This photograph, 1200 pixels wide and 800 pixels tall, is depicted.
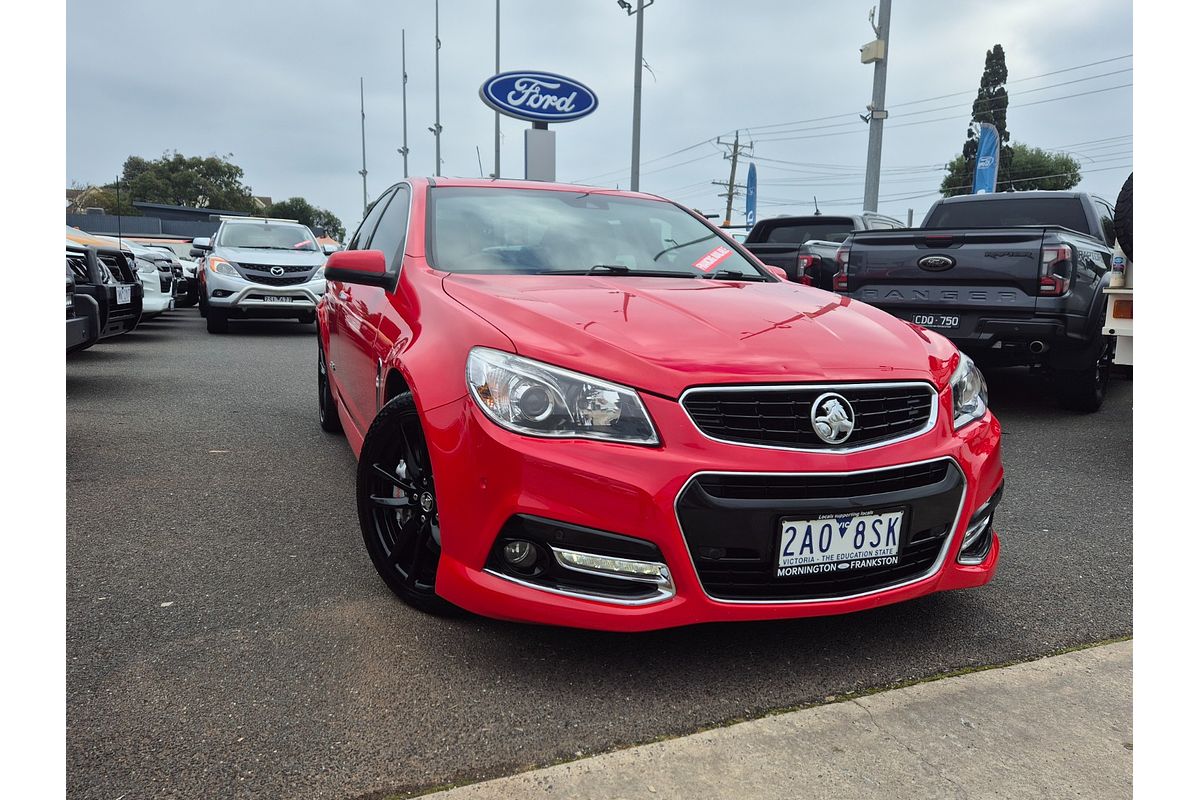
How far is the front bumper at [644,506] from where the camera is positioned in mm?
2256

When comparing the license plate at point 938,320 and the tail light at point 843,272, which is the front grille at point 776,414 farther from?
the tail light at point 843,272

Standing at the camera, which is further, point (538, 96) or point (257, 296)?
point (538, 96)

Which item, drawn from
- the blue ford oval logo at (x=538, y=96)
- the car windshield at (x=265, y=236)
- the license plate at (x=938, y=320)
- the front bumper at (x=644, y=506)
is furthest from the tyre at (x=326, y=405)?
the blue ford oval logo at (x=538, y=96)

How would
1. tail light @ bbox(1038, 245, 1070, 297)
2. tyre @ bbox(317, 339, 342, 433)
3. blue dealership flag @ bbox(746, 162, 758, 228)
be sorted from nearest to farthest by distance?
1. tyre @ bbox(317, 339, 342, 433)
2. tail light @ bbox(1038, 245, 1070, 297)
3. blue dealership flag @ bbox(746, 162, 758, 228)

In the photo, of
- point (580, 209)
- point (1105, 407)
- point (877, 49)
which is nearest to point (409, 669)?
point (580, 209)

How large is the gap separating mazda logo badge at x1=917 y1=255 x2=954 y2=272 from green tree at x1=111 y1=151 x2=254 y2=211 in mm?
81343

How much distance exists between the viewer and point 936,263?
6328 millimetres

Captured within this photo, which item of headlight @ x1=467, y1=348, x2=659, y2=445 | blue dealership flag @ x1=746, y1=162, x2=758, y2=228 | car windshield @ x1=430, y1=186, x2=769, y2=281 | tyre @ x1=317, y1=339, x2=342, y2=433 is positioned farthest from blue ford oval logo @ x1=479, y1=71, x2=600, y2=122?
blue dealership flag @ x1=746, y1=162, x2=758, y2=228

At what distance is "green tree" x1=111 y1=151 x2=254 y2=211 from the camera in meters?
77.8

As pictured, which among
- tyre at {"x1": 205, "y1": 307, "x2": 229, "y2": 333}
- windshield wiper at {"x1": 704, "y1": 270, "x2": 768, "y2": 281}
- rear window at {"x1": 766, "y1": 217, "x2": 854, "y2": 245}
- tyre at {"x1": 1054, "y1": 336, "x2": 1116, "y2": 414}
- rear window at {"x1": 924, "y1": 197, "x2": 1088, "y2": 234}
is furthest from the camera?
tyre at {"x1": 205, "y1": 307, "x2": 229, "y2": 333}

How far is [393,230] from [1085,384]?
16.8 feet

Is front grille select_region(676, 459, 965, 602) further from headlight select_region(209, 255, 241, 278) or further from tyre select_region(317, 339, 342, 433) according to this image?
headlight select_region(209, 255, 241, 278)

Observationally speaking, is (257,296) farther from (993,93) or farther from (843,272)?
(993,93)

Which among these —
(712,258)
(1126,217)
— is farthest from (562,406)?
(1126,217)
